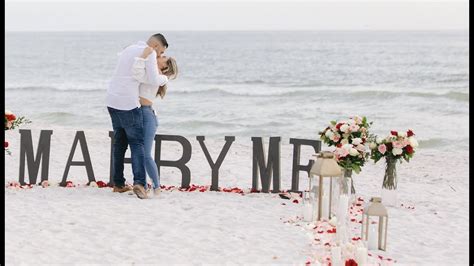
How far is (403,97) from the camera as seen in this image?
98.9ft

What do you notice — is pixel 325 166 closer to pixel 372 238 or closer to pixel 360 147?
pixel 372 238

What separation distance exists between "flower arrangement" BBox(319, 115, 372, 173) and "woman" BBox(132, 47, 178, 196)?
181 centimetres

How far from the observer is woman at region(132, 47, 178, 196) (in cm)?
751

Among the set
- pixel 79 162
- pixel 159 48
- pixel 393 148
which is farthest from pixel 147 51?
pixel 393 148

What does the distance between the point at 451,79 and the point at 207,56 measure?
105 ft

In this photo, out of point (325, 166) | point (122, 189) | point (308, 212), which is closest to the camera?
point (325, 166)

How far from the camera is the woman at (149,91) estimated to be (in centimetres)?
751

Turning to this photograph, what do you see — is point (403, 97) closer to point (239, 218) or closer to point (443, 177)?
point (443, 177)

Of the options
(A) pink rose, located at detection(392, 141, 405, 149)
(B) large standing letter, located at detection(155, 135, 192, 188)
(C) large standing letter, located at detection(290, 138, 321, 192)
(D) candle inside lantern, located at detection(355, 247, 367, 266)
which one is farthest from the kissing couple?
(D) candle inside lantern, located at detection(355, 247, 367, 266)

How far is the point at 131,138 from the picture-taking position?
776 centimetres

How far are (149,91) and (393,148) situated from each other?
259 cm

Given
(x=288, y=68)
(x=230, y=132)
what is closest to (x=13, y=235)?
(x=230, y=132)

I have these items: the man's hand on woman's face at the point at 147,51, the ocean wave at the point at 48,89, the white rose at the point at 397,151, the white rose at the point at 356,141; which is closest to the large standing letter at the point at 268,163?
the white rose at the point at 356,141

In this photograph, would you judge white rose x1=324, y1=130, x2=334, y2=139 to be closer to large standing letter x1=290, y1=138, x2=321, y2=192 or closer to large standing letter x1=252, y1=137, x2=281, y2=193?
large standing letter x1=290, y1=138, x2=321, y2=192
